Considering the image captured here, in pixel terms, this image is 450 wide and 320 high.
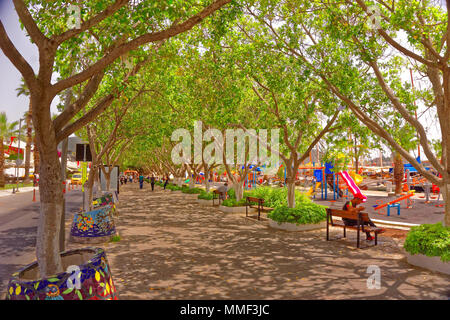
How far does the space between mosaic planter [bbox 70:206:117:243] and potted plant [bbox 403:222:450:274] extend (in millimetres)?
9042

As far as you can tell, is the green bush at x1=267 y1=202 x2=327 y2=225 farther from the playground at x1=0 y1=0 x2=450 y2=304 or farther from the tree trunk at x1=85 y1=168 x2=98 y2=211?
the tree trunk at x1=85 y1=168 x2=98 y2=211

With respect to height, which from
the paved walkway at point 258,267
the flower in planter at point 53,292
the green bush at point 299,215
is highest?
the flower in planter at point 53,292

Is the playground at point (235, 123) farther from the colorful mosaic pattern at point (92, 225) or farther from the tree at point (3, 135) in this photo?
the tree at point (3, 135)

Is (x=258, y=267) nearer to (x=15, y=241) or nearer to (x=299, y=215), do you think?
(x=299, y=215)

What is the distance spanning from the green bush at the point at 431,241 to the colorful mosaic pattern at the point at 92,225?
9085mm

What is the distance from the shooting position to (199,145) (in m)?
25.3

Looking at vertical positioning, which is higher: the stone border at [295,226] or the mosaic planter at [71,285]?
the mosaic planter at [71,285]

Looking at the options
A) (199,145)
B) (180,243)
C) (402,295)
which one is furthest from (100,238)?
(199,145)

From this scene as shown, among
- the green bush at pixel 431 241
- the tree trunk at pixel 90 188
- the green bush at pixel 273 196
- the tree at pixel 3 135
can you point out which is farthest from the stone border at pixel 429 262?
the tree at pixel 3 135

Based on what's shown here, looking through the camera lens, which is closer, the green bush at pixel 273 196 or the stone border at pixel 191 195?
the green bush at pixel 273 196

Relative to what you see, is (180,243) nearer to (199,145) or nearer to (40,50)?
(40,50)

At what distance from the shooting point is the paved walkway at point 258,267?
585 cm

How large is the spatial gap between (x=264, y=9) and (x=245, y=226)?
859 cm

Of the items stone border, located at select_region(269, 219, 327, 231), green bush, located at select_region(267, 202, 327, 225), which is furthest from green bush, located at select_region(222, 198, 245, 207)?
stone border, located at select_region(269, 219, 327, 231)
